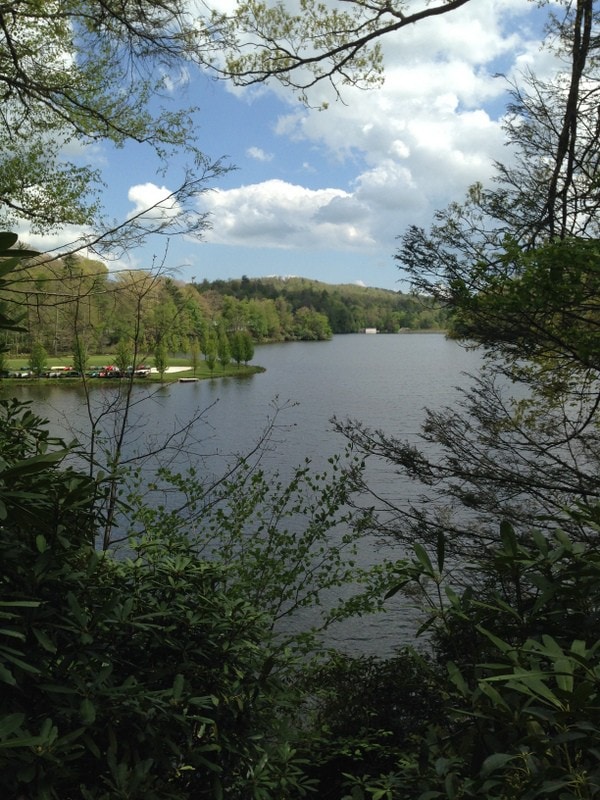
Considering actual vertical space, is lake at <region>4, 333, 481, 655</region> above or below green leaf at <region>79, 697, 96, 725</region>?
below

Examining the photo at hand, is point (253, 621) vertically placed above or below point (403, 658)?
above

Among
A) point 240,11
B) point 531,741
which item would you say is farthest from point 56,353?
point 531,741

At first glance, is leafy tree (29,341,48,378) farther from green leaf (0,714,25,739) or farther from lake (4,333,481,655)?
green leaf (0,714,25,739)

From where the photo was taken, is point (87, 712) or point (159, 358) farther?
point (159, 358)

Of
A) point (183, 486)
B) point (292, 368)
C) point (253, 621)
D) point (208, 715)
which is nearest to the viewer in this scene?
point (208, 715)

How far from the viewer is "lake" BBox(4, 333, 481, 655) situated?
9.05 meters

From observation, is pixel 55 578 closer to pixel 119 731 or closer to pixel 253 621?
pixel 119 731

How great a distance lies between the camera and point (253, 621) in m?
2.11

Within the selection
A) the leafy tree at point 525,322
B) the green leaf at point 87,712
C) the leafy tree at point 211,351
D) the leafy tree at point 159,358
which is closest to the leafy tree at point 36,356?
the leafy tree at point 159,358

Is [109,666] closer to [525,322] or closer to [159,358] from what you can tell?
[525,322]

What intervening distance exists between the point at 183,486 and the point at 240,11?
12.9 ft

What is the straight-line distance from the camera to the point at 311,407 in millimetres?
27688

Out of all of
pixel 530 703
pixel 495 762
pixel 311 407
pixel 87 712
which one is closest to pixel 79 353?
pixel 87 712

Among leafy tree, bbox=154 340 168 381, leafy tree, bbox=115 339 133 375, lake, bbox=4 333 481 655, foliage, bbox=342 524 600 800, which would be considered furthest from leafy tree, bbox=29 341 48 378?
foliage, bbox=342 524 600 800
